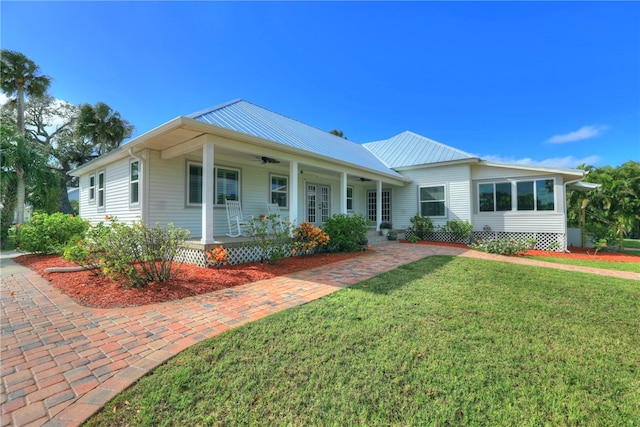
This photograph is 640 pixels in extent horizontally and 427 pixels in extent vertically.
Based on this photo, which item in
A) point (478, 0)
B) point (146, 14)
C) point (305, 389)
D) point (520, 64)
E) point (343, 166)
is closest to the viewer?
point (305, 389)

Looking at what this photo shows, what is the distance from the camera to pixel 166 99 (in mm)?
13125

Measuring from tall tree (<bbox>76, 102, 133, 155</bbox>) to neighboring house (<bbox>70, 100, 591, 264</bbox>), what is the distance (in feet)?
28.6

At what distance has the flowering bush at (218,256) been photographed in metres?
5.93

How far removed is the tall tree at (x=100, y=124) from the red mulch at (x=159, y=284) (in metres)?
14.7

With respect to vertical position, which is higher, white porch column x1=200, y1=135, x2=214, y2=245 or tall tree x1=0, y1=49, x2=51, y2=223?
tall tree x1=0, y1=49, x2=51, y2=223

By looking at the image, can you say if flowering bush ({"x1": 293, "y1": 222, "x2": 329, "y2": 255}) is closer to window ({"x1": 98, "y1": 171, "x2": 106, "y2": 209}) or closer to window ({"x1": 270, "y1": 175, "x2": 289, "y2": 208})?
window ({"x1": 270, "y1": 175, "x2": 289, "y2": 208})

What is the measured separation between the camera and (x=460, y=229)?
39.8 feet

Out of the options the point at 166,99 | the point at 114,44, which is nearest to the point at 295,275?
the point at 114,44

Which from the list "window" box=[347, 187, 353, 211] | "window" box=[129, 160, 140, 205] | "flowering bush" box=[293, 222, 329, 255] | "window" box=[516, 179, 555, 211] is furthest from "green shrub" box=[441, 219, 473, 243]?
"window" box=[129, 160, 140, 205]

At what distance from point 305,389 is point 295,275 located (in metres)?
3.78

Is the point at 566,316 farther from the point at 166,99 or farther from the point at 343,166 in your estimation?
the point at 166,99

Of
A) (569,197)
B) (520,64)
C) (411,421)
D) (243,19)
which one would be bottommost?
(411,421)

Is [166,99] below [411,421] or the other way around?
the other way around

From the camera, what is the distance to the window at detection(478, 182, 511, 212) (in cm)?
1182
